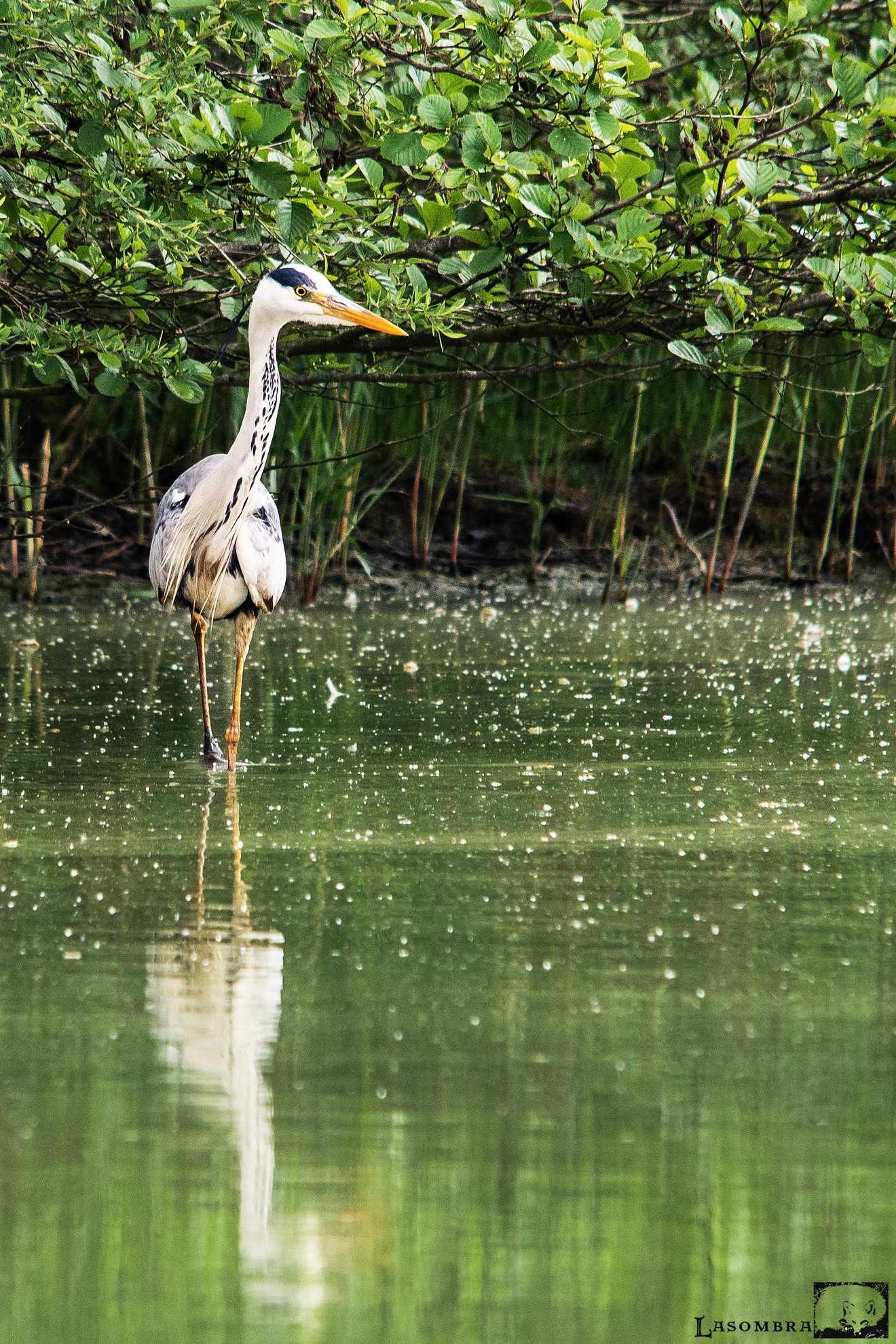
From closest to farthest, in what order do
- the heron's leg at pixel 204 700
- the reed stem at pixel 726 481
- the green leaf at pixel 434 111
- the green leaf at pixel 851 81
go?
the green leaf at pixel 434 111 < the green leaf at pixel 851 81 < the heron's leg at pixel 204 700 < the reed stem at pixel 726 481

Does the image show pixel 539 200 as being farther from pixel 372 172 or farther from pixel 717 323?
pixel 717 323

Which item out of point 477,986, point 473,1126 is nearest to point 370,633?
point 477,986

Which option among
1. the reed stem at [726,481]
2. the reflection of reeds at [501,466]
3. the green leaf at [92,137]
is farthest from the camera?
the reed stem at [726,481]

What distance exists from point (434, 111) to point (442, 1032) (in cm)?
317

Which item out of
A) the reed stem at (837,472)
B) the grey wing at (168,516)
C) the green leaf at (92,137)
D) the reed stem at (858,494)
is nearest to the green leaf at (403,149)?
the green leaf at (92,137)

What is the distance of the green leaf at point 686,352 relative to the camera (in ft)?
18.6

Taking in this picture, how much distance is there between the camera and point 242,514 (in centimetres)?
598

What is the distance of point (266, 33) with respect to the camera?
18.0ft

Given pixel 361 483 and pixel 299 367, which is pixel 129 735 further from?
pixel 361 483

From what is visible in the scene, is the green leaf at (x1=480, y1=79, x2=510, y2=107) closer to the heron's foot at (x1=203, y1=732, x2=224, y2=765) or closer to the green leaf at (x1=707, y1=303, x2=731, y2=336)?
the green leaf at (x1=707, y1=303, x2=731, y2=336)

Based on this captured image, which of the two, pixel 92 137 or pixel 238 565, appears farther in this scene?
pixel 238 565

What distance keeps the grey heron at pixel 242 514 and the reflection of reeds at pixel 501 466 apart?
3.26 meters

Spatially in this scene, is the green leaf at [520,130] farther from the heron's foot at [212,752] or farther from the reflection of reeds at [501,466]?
the reflection of reeds at [501,466]

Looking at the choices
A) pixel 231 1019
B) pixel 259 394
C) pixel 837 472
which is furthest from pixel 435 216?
pixel 837 472
